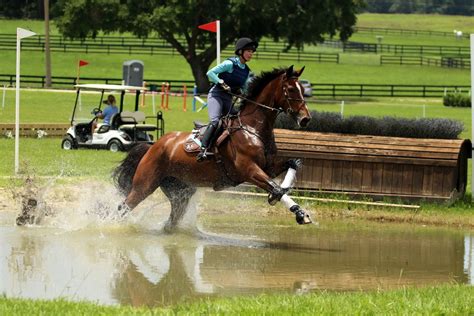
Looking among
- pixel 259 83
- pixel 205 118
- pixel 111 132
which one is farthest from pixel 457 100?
pixel 259 83

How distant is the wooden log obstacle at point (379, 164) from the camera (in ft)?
58.7

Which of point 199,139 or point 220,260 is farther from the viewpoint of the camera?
point 199,139

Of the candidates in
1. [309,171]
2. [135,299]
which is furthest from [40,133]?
[135,299]

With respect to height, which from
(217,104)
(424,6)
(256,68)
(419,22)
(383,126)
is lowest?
(256,68)

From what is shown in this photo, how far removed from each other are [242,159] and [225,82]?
1.12 metres

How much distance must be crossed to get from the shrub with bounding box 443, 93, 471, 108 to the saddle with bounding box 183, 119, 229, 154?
45204mm

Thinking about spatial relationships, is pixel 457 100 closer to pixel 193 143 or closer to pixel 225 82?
pixel 193 143

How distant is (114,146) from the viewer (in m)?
28.6

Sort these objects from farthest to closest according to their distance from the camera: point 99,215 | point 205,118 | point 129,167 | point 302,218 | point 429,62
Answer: point 429,62 → point 205,118 → point 129,167 → point 99,215 → point 302,218

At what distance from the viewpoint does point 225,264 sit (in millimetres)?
13031

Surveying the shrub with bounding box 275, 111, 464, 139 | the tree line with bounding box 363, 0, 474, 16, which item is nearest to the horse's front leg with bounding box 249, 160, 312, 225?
the shrub with bounding box 275, 111, 464, 139

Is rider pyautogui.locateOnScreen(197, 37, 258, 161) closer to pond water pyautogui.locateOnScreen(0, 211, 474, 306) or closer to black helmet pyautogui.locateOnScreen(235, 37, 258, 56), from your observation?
black helmet pyautogui.locateOnScreen(235, 37, 258, 56)

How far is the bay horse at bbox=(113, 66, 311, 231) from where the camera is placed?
1457 cm

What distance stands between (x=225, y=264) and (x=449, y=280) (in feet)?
8.41
